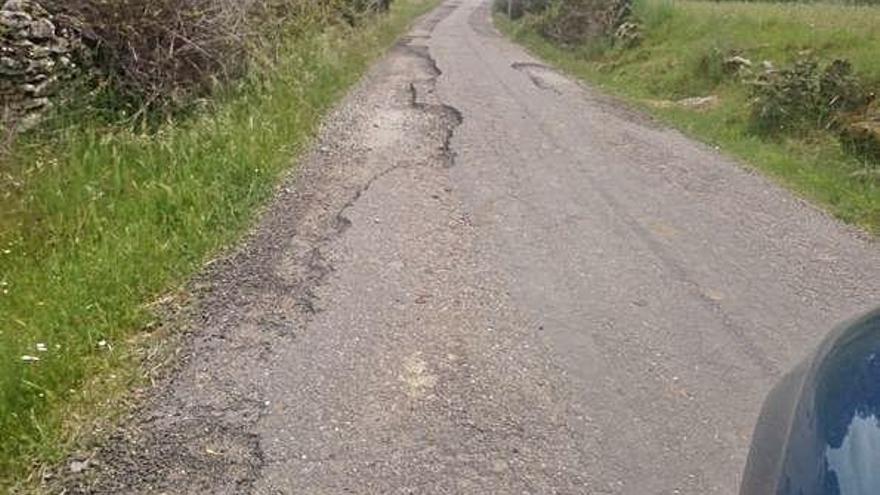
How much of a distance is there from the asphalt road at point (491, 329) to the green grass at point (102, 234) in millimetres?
288

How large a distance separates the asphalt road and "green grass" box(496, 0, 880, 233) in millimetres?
875

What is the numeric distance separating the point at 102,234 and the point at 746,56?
11.7 metres

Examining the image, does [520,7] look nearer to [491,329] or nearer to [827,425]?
[491,329]

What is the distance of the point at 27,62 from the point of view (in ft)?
21.1

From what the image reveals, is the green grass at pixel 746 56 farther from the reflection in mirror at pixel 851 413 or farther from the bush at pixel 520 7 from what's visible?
the bush at pixel 520 7

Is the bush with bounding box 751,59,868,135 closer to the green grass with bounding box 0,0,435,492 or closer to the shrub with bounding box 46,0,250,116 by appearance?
the green grass with bounding box 0,0,435,492

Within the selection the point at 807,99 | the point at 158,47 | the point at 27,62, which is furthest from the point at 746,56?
the point at 27,62

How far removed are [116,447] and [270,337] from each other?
108cm

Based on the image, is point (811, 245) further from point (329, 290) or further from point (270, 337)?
point (270, 337)

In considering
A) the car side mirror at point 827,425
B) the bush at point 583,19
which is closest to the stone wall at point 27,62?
the car side mirror at point 827,425

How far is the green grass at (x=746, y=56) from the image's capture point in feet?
25.0

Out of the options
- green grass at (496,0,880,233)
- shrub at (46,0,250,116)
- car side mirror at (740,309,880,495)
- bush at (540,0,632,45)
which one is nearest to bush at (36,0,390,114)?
shrub at (46,0,250,116)

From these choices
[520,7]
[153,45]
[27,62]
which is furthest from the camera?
[520,7]

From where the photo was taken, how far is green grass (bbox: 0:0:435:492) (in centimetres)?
322
